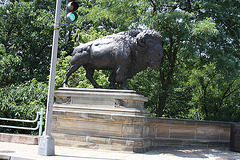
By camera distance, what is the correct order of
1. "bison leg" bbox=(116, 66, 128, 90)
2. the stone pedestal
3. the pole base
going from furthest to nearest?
"bison leg" bbox=(116, 66, 128, 90)
the stone pedestal
the pole base

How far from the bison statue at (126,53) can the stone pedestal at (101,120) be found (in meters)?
0.91

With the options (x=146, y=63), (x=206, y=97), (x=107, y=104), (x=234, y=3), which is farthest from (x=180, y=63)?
(x=107, y=104)

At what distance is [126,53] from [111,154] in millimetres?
3857

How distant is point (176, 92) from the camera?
25.6 meters

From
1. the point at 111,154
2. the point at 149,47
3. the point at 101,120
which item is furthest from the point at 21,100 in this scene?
the point at 149,47

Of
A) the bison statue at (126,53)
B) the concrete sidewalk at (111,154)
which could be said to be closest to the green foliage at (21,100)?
the concrete sidewalk at (111,154)

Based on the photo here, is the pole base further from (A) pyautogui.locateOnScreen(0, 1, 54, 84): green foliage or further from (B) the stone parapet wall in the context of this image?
(A) pyautogui.locateOnScreen(0, 1, 54, 84): green foliage

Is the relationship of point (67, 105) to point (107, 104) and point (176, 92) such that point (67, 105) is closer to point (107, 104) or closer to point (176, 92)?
point (107, 104)

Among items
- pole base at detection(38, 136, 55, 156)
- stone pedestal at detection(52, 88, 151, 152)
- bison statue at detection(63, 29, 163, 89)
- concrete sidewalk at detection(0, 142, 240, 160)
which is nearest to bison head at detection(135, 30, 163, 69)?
bison statue at detection(63, 29, 163, 89)

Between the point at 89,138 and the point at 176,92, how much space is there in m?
16.6

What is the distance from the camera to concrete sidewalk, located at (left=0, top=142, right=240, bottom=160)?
8034mm

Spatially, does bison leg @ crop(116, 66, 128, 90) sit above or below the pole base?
above

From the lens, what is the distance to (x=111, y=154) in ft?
30.3

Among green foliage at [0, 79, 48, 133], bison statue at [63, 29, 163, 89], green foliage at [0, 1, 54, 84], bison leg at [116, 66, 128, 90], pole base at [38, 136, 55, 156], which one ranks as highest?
green foliage at [0, 1, 54, 84]
